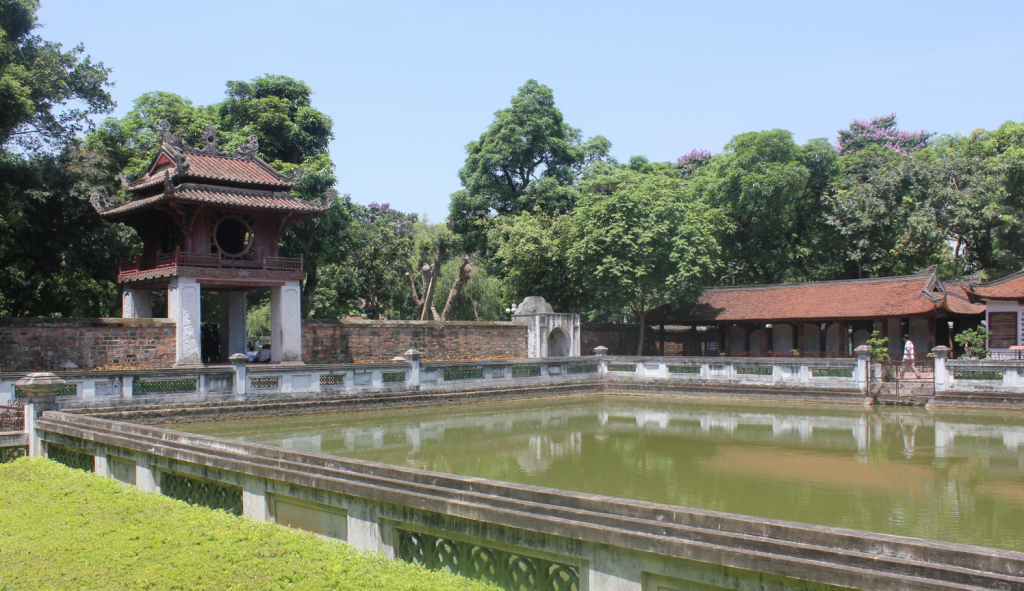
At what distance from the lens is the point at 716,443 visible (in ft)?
44.5

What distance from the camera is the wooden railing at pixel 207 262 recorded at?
63.8 feet

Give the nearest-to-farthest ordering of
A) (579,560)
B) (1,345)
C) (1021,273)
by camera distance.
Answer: (579,560) < (1,345) < (1021,273)

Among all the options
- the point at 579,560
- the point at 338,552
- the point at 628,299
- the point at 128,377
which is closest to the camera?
the point at 579,560

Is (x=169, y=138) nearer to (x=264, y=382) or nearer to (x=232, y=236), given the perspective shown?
(x=232, y=236)

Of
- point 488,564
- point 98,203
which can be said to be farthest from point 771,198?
point 488,564

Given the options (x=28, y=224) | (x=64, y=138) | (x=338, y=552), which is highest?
(x=64, y=138)

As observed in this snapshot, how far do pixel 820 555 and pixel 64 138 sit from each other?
25.1 metres

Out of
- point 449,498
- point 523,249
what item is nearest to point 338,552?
point 449,498

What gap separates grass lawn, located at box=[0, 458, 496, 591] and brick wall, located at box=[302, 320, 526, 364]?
15725 millimetres

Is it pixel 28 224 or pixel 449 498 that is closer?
pixel 449 498

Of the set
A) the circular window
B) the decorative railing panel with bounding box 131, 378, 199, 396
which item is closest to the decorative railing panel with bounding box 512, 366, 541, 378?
the circular window

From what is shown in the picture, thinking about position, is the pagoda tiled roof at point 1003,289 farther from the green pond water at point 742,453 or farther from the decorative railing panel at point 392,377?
the decorative railing panel at point 392,377

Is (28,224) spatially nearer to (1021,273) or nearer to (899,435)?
(899,435)

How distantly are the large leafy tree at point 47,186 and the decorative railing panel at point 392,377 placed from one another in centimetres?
938
